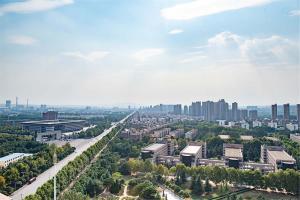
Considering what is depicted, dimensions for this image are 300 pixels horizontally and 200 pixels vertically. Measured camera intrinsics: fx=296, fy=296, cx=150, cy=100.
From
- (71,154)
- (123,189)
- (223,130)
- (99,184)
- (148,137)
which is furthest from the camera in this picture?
(223,130)

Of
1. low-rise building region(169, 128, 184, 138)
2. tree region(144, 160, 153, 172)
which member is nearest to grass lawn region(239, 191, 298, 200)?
tree region(144, 160, 153, 172)

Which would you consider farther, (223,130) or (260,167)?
(223,130)

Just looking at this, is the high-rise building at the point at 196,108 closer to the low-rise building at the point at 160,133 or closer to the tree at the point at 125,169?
the low-rise building at the point at 160,133

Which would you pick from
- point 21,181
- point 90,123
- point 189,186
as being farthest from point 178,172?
point 90,123

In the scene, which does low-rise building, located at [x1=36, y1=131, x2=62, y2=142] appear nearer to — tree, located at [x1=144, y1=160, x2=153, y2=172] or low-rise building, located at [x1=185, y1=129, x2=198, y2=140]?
low-rise building, located at [x1=185, y1=129, x2=198, y2=140]

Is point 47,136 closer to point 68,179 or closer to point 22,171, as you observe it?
A: point 22,171

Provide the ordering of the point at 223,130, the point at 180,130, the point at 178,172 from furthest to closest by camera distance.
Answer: the point at 180,130 → the point at 223,130 → the point at 178,172

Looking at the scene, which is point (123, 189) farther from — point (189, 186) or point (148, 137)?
point (148, 137)
